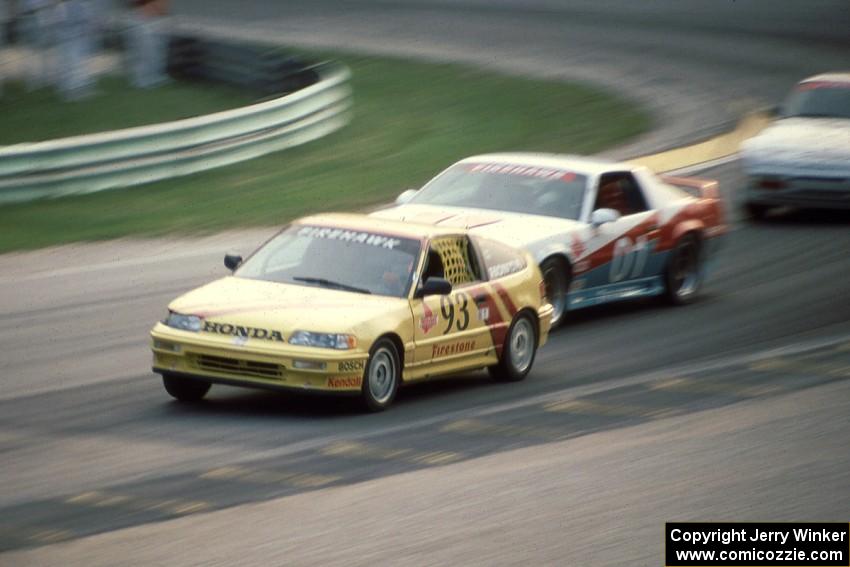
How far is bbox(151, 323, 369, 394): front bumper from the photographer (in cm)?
1093

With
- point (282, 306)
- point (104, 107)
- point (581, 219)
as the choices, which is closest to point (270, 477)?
point (282, 306)

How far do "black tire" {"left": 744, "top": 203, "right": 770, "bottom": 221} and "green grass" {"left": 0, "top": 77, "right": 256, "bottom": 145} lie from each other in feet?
28.6

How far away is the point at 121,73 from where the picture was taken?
28.3 meters

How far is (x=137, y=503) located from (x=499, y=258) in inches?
186

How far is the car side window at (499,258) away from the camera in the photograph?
1285cm

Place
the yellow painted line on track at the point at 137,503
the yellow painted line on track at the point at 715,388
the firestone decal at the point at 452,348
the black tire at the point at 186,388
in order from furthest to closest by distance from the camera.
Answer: the yellow painted line on track at the point at 715,388 < the firestone decal at the point at 452,348 < the black tire at the point at 186,388 < the yellow painted line on track at the point at 137,503

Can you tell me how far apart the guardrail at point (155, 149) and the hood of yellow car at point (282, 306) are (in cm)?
782

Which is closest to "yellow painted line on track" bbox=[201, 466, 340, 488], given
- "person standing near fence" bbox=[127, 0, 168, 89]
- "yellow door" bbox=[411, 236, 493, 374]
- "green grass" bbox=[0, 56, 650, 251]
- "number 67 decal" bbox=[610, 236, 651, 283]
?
"yellow door" bbox=[411, 236, 493, 374]

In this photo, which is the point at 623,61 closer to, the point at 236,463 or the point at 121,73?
the point at 121,73

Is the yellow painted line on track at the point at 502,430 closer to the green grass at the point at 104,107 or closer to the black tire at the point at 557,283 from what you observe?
the black tire at the point at 557,283

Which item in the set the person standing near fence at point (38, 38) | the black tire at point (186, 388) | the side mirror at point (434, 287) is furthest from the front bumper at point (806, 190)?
the person standing near fence at point (38, 38)

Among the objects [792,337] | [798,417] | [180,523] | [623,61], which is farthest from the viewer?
[623,61]

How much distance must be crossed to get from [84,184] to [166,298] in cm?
477

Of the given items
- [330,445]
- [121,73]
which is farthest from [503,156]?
[121,73]
